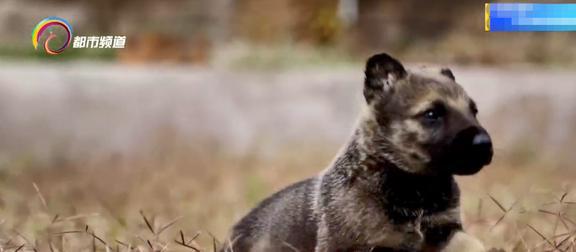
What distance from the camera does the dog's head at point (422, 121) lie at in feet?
7.23

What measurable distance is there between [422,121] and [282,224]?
1.87 feet

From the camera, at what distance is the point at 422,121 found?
233 centimetres

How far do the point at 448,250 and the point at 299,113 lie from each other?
570cm

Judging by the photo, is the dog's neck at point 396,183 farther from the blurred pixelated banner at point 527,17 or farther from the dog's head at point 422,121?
the blurred pixelated banner at point 527,17

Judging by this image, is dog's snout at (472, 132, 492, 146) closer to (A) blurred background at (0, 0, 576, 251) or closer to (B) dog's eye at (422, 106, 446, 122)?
(B) dog's eye at (422, 106, 446, 122)

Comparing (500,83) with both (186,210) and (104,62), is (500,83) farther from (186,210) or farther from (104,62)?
(104,62)

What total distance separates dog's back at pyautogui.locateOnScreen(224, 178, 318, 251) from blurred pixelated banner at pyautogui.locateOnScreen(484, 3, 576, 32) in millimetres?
693

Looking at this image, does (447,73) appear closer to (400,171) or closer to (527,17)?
(400,171)

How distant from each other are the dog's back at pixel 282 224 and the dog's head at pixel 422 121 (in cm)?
30

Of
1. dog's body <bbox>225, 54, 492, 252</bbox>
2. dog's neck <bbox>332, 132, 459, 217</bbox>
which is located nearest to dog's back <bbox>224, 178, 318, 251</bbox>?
dog's body <bbox>225, 54, 492, 252</bbox>

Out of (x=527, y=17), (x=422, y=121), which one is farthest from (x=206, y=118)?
(x=422, y=121)

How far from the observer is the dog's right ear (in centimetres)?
243

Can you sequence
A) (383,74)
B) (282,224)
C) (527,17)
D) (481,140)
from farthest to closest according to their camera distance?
(527,17)
(282,224)
(383,74)
(481,140)

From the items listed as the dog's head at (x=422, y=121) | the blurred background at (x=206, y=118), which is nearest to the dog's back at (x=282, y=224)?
the dog's head at (x=422, y=121)
